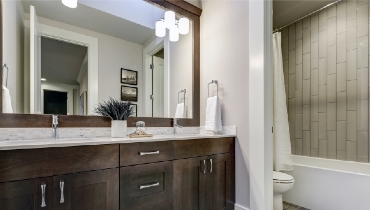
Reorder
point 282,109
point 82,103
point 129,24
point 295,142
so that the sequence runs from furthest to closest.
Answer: point 295,142 → point 282,109 → point 129,24 → point 82,103

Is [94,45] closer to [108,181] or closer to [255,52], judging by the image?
[108,181]

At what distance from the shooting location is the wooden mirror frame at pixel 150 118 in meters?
1.33

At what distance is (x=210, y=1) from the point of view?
2.26m

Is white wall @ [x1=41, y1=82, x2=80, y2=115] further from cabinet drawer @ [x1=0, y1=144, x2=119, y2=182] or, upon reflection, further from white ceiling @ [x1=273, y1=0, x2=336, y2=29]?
white ceiling @ [x1=273, y1=0, x2=336, y2=29]

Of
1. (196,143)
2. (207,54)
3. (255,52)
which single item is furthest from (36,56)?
(255,52)

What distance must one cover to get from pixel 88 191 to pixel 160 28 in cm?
171

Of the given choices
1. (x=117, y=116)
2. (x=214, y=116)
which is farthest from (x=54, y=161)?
(x=214, y=116)

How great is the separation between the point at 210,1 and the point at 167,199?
211cm

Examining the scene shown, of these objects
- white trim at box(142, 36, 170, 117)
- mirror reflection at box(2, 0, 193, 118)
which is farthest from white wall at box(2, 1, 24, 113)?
white trim at box(142, 36, 170, 117)

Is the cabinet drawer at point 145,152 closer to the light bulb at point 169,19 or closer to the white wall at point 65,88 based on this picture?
the white wall at point 65,88

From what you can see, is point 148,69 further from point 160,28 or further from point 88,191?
point 88,191

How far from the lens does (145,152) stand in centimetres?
133

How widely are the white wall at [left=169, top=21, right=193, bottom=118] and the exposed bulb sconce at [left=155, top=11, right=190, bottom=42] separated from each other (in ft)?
0.19

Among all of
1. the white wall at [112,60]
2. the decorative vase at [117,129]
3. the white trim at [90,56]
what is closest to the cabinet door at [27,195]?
the decorative vase at [117,129]
